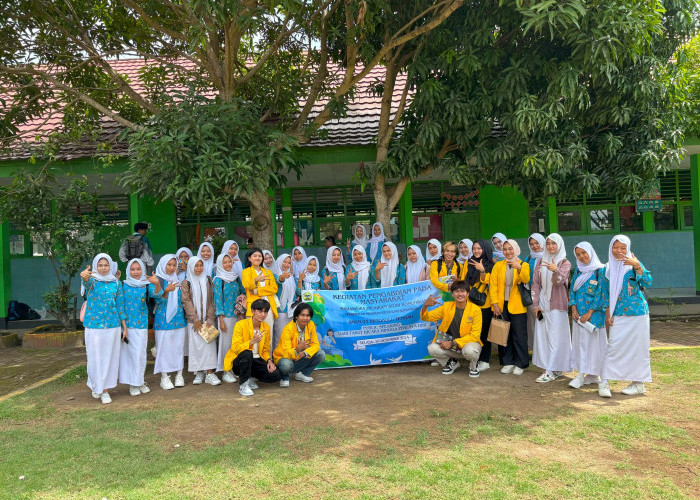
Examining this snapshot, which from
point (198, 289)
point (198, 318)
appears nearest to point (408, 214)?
point (198, 289)

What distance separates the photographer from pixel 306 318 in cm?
580

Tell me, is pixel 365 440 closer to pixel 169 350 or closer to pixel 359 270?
pixel 169 350

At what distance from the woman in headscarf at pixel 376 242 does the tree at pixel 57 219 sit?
4.21 m

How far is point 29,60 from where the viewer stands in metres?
8.30

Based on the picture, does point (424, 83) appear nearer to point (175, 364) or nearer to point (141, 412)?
point (175, 364)

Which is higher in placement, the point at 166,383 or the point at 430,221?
the point at 430,221

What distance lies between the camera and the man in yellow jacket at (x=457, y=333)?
19.5ft

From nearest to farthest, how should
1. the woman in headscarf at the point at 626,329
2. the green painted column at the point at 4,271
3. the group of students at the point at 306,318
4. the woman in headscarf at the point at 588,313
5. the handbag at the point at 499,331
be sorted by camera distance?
the woman in headscarf at the point at 626,329 < the group of students at the point at 306,318 < the woman in headscarf at the point at 588,313 < the handbag at the point at 499,331 < the green painted column at the point at 4,271

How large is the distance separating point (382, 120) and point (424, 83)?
0.96 meters

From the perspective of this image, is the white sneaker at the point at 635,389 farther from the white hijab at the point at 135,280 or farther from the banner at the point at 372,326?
the white hijab at the point at 135,280

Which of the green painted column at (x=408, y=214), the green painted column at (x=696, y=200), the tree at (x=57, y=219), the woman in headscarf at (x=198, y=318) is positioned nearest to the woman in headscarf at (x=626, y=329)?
the woman in headscarf at (x=198, y=318)

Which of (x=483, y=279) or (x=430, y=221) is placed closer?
(x=483, y=279)

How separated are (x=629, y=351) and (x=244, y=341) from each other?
3797 millimetres

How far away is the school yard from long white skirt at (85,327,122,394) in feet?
0.63
